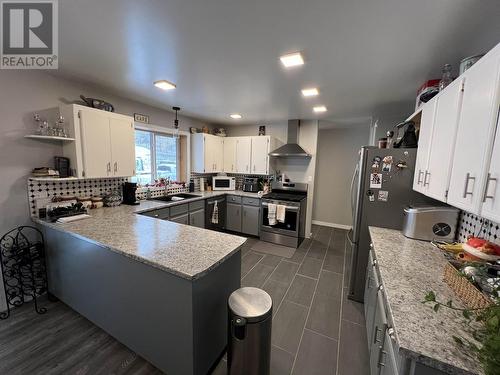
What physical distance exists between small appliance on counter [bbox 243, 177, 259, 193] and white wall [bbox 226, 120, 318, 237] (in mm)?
489

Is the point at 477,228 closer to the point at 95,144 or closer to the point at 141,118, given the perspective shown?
the point at 95,144

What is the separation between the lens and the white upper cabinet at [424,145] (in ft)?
5.57

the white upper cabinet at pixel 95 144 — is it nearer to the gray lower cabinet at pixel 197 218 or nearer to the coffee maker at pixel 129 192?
the coffee maker at pixel 129 192

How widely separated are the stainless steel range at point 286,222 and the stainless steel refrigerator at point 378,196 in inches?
57.8

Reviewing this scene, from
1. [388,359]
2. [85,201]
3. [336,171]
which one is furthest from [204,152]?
[388,359]

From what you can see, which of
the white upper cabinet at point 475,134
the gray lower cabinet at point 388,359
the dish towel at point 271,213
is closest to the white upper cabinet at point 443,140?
the white upper cabinet at point 475,134

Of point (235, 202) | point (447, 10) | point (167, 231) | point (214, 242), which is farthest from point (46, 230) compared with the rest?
point (447, 10)

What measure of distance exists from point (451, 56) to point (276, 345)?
2802 millimetres

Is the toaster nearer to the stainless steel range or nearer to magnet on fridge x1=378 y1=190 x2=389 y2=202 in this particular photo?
magnet on fridge x1=378 y1=190 x2=389 y2=202

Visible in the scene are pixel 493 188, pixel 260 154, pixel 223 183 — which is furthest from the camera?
pixel 223 183

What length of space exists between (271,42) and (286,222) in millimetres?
2995

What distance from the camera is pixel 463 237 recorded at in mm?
1728

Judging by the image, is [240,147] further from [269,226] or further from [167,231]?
[167,231]

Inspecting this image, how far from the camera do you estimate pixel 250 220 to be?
4.27m
